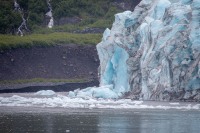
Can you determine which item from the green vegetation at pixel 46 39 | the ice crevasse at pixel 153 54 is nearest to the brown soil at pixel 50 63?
the green vegetation at pixel 46 39

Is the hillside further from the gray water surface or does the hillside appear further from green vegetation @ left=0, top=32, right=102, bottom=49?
the gray water surface

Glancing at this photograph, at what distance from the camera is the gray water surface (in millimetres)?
19984

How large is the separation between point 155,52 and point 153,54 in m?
0.15

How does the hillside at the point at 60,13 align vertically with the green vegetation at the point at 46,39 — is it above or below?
above

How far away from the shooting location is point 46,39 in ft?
167

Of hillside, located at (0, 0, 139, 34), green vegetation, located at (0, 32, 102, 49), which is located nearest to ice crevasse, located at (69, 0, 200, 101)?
green vegetation, located at (0, 32, 102, 49)

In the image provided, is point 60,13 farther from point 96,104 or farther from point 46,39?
point 96,104

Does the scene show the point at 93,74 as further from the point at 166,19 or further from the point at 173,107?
the point at 173,107

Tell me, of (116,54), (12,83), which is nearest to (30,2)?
(12,83)

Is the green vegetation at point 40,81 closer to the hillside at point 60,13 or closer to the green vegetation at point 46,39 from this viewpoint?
the green vegetation at point 46,39

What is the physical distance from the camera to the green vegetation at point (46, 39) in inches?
1925

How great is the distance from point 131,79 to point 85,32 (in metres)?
23.6

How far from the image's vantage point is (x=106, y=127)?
A: 20.6m

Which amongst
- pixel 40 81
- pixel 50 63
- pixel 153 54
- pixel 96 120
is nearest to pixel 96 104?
pixel 153 54
